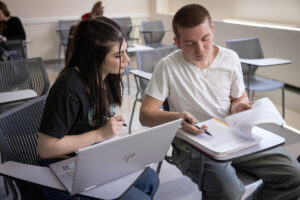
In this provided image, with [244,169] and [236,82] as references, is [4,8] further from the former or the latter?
[244,169]

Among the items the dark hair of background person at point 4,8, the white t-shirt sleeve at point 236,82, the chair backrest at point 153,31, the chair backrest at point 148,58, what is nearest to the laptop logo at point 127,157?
the white t-shirt sleeve at point 236,82

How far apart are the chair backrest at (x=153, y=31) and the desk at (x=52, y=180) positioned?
406cm

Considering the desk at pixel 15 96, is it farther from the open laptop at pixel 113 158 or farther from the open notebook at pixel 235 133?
the open notebook at pixel 235 133

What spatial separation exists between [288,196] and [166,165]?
42.5 inches

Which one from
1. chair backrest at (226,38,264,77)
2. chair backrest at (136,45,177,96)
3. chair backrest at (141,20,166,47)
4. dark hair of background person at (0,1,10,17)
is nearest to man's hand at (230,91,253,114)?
chair backrest at (136,45,177,96)

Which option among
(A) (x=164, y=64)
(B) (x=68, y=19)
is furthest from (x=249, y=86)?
(B) (x=68, y=19)

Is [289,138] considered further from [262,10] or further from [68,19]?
[68,19]

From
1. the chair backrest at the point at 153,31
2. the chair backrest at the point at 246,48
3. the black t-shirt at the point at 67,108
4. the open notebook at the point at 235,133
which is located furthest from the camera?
the chair backrest at the point at 153,31

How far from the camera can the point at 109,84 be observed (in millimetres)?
1362

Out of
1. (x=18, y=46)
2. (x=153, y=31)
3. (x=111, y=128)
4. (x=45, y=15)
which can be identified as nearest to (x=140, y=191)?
(x=111, y=128)

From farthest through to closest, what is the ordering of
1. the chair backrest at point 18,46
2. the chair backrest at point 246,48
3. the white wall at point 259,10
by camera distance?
the chair backrest at point 18,46 < the white wall at point 259,10 < the chair backrest at point 246,48

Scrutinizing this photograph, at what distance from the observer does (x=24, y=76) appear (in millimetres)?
2314

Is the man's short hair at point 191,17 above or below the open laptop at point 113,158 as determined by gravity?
above

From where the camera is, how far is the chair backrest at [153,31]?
5015 millimetres
